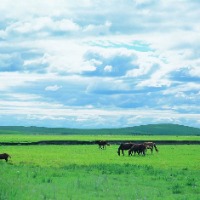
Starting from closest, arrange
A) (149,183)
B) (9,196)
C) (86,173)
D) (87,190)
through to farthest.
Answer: (9,196) < (87,190) < (149,183) < (86,173)

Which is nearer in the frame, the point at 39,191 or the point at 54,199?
the point at 54,199

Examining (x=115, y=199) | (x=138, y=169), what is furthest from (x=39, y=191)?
(x=138, y=169)

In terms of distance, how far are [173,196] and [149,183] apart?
3369 mm

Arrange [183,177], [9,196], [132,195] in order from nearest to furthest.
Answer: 1. [9,196]
2. [132,195]
3. [183,177]

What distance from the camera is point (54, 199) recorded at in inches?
639

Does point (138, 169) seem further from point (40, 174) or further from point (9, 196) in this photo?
point (9, 196)

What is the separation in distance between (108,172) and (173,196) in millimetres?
8253

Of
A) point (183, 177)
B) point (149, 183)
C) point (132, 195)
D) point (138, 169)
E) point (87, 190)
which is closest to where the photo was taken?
point (132, 195)

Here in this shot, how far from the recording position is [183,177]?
23.5 metres

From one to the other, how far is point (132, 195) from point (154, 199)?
1.05 metres

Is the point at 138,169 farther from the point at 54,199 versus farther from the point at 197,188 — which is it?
the point at 54,199

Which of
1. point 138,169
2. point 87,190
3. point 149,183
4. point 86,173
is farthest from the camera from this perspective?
point 138,169

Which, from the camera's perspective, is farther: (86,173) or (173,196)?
(86,173)

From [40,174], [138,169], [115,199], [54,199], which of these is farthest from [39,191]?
[138,169]
